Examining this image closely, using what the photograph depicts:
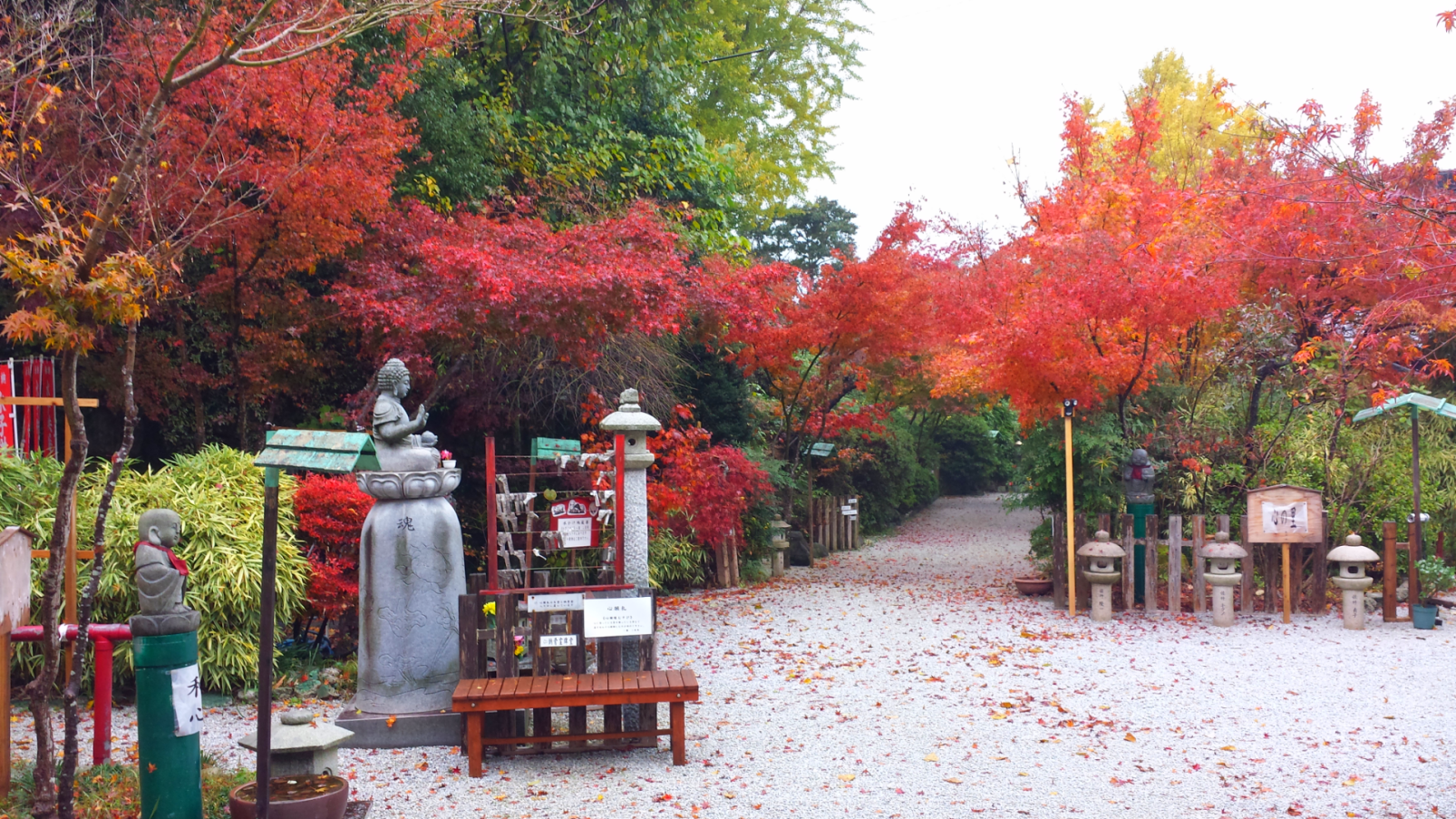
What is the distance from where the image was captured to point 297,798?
4113 mm

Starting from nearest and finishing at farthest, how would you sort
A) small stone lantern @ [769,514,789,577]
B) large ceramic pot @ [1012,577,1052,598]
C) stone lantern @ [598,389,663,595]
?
stone lantern @ [598,389,663,595], large ceramic pot @ [1012,577,1052,598], small stone lantern @ [769,514,789,577]

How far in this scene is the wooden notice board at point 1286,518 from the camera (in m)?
9.12

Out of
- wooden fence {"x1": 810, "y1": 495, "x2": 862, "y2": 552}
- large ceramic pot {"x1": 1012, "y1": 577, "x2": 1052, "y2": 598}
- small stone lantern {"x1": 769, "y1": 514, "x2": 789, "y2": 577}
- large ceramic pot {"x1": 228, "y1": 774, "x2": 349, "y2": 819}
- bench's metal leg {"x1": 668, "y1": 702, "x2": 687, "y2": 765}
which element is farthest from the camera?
wooden fence {"x1": 810, "y1": 495, "x2": 862, "y2": 552}

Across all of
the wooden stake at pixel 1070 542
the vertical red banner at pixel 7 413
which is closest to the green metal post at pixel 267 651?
the vertical red banner at pixel 7 413

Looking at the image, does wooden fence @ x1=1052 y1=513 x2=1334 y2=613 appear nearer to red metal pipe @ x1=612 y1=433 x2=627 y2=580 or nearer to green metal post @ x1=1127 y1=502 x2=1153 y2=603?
green metal post @ x1=1127 y1=502 x2=1153 y2=603

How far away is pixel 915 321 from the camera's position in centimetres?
1245

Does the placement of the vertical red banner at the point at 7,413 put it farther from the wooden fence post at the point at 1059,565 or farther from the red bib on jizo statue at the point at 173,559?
the wooden fence post at the point at 1059,565

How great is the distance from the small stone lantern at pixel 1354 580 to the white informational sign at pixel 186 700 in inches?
360

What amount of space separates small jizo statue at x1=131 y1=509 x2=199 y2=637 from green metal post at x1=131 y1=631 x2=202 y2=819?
0.05 m

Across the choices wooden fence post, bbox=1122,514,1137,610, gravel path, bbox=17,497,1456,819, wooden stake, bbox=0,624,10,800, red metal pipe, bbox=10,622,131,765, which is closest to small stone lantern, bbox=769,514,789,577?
gravel path, bbox=17,497,1456,819

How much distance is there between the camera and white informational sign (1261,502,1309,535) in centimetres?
912

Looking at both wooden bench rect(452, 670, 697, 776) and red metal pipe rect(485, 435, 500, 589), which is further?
red metal pipe rect(485, 435, 500, 589)

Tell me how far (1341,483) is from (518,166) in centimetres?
980

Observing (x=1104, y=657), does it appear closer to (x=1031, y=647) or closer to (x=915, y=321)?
(x=1031, y=647)
